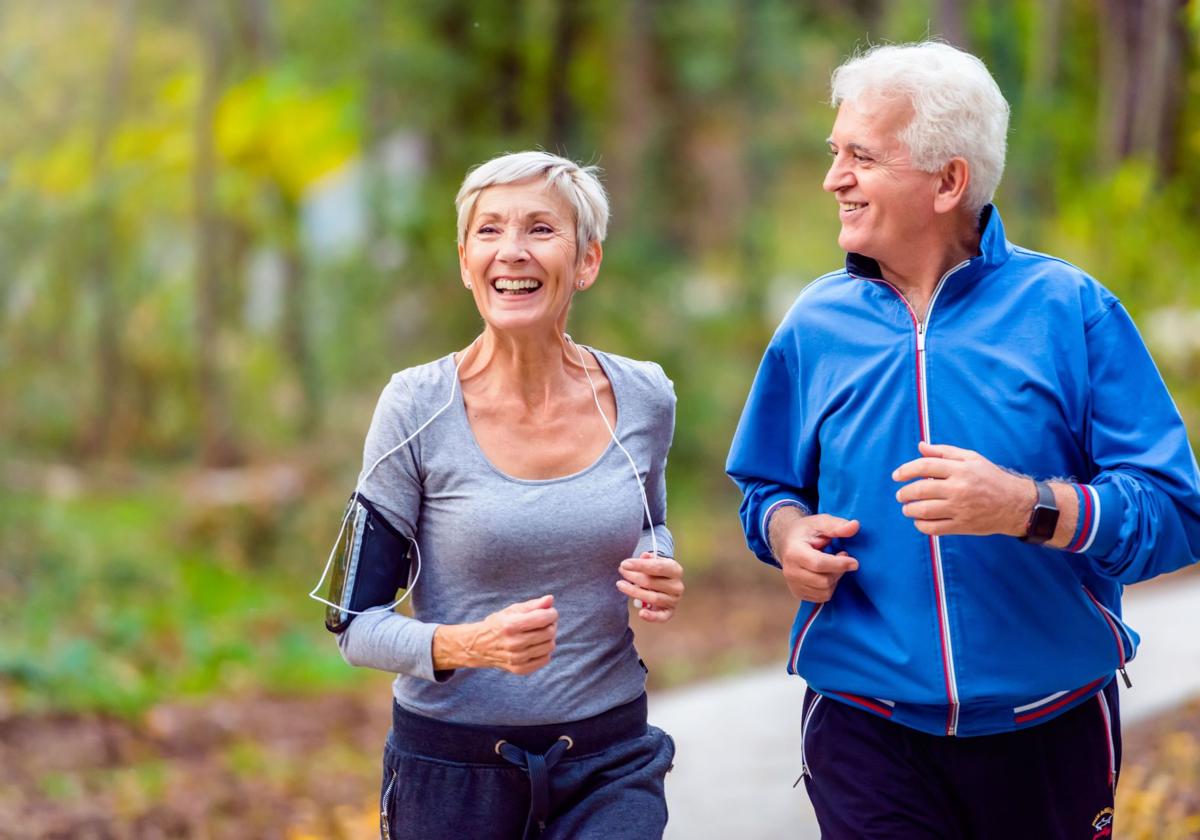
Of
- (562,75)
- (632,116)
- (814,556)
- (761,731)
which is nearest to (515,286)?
(814,556)

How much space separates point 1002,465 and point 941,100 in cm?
68

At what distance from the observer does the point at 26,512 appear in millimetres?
9523

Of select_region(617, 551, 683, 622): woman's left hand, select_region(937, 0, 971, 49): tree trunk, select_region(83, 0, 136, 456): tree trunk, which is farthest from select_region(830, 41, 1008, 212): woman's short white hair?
select_region(83, 0, 136, 456): tree trunk

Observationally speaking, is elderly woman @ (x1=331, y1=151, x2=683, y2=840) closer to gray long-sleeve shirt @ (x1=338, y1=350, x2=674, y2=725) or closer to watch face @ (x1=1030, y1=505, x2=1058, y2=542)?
gray long-sleeve shirt @ (x1=338, y1=350, x2=674, y2=725)

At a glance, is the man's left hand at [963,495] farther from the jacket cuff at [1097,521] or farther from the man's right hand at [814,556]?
the man's right hand at [814,556]

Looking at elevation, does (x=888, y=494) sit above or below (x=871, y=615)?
above

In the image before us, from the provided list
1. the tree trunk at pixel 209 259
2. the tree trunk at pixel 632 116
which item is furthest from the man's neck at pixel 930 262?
the tree trunk at pixel 209 259

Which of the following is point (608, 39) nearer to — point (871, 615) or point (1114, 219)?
point (1114, 219)

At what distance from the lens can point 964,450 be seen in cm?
250

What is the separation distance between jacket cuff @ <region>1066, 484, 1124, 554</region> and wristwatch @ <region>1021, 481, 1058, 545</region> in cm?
4

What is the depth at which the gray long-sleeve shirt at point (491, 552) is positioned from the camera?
2.71 meters

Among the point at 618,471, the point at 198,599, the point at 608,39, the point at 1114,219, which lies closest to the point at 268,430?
the point at 198,599

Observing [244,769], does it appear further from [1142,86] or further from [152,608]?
[1142,86]

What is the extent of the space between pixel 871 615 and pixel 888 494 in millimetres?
237
